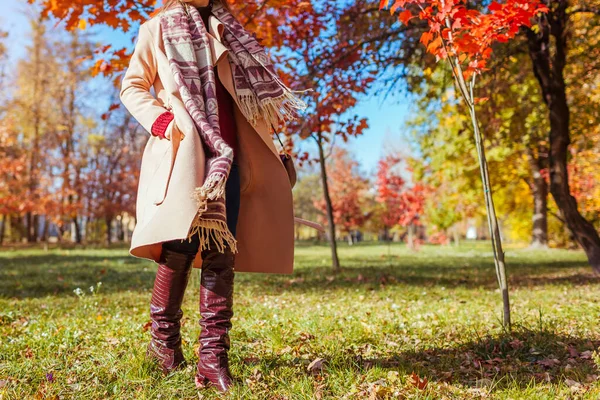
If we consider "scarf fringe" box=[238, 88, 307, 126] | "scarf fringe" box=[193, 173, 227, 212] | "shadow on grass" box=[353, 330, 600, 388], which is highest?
"scarf fringe" box=[238, 88, 307, 126]

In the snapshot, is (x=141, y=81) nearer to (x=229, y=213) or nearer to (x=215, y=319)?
(x=229, y=213)

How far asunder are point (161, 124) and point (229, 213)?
58 centimetres

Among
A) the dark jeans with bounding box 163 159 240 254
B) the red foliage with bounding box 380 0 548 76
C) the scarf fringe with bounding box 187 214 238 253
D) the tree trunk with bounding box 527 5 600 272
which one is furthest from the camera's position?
the tree trunk with bounding box 527 5 600 272

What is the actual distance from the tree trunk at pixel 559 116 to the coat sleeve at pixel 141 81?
665 cm

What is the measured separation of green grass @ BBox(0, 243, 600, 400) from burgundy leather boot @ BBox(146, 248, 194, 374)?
0.33 feet

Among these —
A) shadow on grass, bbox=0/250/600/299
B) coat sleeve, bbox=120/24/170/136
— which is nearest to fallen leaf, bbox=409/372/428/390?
coat sleeve, bbox=120/24/170/136

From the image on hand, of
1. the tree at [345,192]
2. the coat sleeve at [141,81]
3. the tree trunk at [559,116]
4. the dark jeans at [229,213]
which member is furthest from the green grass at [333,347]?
the tree at [345,192]

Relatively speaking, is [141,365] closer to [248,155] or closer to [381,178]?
[248,155]

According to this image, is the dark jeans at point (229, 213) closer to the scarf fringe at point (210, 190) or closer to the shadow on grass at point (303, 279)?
the scarf fringe at point (210, 190)

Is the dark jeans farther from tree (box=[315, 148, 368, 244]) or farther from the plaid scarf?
tree (box=[315, 148, 368, 244])

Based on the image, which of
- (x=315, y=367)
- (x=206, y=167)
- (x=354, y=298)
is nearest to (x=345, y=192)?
(x=354, y=298)

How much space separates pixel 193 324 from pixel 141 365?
1.50 m

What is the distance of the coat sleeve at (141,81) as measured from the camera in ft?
7.92

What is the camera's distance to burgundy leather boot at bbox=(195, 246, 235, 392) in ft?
7.93
